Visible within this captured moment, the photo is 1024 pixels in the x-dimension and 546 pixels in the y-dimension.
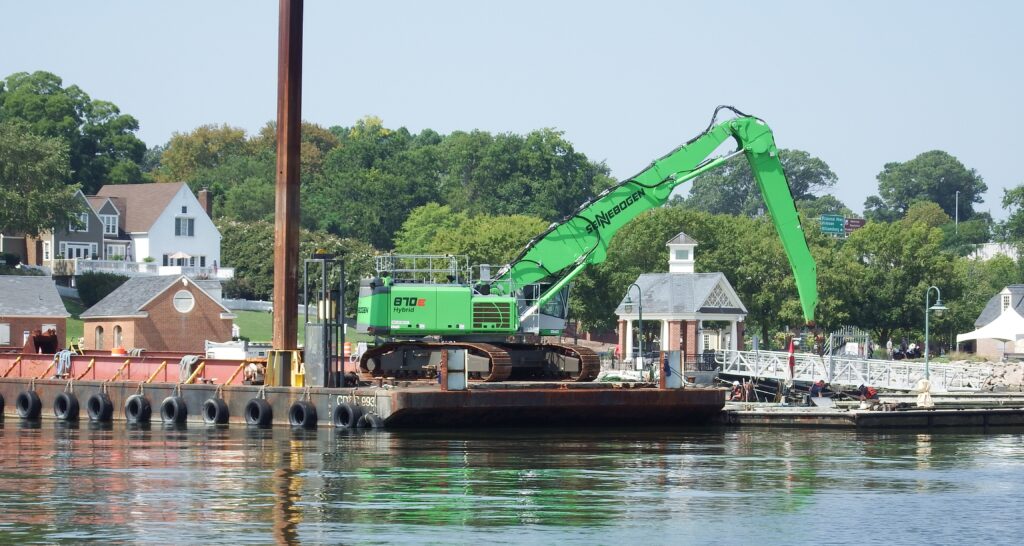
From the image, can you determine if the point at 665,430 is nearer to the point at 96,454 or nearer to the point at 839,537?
the point at 96,454

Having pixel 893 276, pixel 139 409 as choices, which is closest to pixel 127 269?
pixel 893 276

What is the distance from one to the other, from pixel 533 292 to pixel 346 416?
729cm

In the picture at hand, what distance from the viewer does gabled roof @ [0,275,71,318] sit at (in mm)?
81125

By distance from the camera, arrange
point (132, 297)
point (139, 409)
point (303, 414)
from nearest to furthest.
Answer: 1. point (303, 414)
2. point (139, 409)
3. point (132, 297)

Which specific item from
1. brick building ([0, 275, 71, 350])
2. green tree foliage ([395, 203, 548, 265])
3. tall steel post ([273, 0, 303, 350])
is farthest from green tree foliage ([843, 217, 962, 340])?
tall steel post ([273, 0, 303, 350])

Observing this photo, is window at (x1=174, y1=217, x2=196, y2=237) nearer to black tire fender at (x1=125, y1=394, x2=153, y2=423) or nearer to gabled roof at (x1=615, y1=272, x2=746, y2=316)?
gabled roof at (x1=615, y1=272, x2=746, y2=316)

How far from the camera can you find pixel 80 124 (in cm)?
14812

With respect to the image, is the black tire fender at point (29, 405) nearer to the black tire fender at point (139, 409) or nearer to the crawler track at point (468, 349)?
the black tire fender at point (139, 409)

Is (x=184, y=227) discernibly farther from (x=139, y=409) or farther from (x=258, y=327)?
(x=139, y=409)

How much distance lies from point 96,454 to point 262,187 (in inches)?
4448

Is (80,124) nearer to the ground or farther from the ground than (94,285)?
farther from the ground

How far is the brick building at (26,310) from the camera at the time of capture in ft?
265

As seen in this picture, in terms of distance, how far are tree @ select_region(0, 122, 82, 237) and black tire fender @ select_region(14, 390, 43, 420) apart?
5861 cm

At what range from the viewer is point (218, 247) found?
124 m
